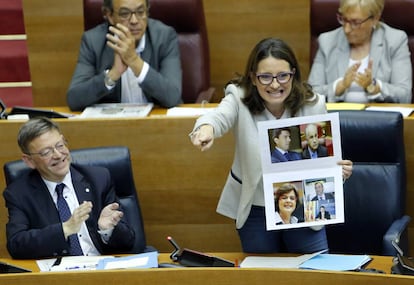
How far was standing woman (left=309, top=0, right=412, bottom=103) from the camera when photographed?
3840mm

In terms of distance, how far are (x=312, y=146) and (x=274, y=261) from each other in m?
0.34

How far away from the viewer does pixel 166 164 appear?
359cm

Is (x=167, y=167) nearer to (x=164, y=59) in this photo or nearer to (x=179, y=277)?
(x=164, y=59)

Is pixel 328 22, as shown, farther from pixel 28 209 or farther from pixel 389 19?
pixel 28 209

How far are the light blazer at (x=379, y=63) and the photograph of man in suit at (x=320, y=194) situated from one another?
1.19 metres

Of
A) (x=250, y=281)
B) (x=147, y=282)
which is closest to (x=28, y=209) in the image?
(x=147, y=282)

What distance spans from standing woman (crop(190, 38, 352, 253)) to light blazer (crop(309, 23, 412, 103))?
1052 mm

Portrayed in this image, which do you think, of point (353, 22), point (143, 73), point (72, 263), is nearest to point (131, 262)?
point (72, 263)

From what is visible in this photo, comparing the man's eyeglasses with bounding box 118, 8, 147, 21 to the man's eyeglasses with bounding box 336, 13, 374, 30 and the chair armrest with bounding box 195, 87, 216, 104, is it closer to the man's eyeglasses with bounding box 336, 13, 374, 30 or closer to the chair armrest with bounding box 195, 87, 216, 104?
the chair armrest with bounding box 195, 87, 216, 104

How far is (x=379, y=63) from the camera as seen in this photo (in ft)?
12.9

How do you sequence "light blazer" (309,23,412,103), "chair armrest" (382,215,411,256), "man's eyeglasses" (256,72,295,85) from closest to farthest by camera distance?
"man's eyeglasses" (256,72,295,85) < "chair armrest" (382,215,411,256) < "light blazer" (309,23,412,103)

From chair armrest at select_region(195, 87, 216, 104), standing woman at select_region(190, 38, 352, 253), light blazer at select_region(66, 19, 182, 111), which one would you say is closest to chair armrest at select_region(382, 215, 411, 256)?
standing woman at select_region(190, 38, 352, 253)

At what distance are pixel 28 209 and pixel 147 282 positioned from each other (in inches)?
25.9

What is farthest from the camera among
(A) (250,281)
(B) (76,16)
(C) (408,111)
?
(B) (76,16)
